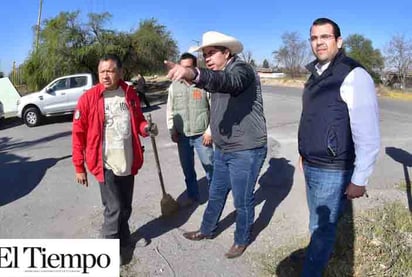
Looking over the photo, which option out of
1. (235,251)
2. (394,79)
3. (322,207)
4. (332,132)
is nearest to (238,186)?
(235,251)

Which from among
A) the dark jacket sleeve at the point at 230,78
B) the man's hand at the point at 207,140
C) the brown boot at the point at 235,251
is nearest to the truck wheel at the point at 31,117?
the man's hand at the point at 207,140

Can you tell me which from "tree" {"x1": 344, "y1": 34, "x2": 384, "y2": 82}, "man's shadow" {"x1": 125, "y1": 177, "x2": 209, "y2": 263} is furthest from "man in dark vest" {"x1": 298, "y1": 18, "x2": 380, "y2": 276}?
"tree" {"x1": 344, "y1": 34, "x2": 384, "y2": 82}

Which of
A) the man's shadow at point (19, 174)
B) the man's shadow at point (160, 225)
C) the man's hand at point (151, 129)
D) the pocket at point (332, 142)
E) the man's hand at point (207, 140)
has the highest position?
the man's hand at point (151, 129)

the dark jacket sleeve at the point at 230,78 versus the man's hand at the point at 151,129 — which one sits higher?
the dark jacket sleeve at the point at 230,78

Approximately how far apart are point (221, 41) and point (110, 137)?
4.01ft

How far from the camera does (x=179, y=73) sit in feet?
7.41

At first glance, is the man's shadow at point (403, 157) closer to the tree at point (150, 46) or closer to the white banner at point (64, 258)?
the white banner at point (64, 258)

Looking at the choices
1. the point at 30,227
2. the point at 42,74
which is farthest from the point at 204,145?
the point at 42,74

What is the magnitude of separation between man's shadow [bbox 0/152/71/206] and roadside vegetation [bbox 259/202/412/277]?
3641mm

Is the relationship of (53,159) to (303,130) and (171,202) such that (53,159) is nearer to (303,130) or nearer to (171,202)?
(171,202)

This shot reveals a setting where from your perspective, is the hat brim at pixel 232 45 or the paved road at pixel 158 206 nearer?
the hat brim at pixel 232 45

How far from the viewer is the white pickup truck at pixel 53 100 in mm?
13016

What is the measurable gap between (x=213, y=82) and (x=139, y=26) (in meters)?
21.9

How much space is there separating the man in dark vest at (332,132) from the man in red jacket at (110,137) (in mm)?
1472
